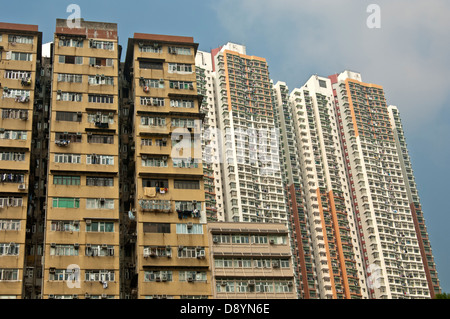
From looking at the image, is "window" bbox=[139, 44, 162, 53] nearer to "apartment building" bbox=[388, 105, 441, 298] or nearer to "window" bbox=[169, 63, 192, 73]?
"window" bbox=[169, 63, 192, 73]

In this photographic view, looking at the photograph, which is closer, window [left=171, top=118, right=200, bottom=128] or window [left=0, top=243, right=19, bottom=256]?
window [left=0, top=243, right=19, bottom=256]

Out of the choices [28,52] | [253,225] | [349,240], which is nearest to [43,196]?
[28,52]

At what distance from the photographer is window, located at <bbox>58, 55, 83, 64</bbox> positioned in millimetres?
43844

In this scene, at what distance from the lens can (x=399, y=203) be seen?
8444 centimetres

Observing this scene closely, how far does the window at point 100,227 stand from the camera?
3841cm

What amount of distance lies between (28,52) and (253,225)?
20.7 metres

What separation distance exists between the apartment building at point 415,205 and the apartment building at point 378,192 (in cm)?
115

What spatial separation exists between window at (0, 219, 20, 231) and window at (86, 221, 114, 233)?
170 inches

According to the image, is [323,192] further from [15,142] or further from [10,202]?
[10,202]

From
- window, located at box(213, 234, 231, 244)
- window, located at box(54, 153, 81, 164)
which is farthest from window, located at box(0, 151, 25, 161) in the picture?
window, located at box(213, 234, 231, 244)

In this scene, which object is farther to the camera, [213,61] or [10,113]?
[213,61]

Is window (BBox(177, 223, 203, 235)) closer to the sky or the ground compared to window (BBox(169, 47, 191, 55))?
closer to the ground

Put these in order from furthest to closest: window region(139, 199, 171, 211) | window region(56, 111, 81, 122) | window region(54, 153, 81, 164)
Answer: window region(56, 111, 81, 122) < window region(54, 153, 81, 164) < window region(139, 199, 171, 211)
